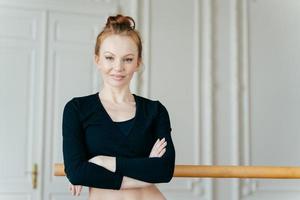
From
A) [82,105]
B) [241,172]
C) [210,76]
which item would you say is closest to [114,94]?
[82,105]

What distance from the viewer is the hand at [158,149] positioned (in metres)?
1.46

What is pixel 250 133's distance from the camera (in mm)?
4113

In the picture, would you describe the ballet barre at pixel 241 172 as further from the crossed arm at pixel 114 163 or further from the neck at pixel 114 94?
the neck at pixel 114 94

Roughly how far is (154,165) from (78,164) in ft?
0.85

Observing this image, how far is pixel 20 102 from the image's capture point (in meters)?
3.61

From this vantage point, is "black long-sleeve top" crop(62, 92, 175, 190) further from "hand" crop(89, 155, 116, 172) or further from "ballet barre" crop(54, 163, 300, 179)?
"ballet barre" crop(54, 163, 300, 179)

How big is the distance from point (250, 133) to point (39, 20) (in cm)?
228

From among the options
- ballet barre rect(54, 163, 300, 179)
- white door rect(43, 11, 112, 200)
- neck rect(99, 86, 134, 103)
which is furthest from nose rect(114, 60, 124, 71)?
white door rect(43, 11, 112, 200)

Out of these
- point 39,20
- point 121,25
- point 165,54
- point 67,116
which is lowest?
point 67,116

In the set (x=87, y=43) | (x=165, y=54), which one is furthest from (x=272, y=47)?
(x=87, y=43)

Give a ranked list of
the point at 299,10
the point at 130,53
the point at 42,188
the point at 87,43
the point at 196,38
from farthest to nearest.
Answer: the point at 299,10 < the point at 196,38 < the point at 87,43 < the point at 42,188 < the point at 130,53

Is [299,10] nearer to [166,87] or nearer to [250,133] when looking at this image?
[250,133]

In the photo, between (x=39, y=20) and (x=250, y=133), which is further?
(x=250, y=133)

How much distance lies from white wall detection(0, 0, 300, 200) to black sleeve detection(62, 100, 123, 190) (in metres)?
2.25
